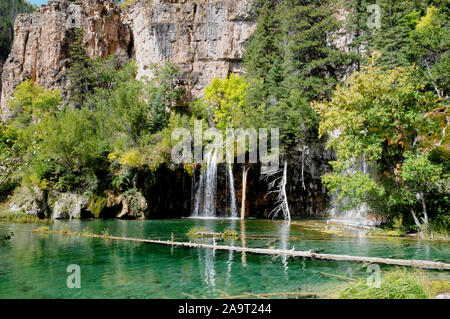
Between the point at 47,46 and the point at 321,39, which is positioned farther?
the point at 47,46

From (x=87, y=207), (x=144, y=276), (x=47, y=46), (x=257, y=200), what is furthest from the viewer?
(x=47, y=46)

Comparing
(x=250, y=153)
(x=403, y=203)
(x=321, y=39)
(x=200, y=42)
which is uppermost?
(x=200, y=42)

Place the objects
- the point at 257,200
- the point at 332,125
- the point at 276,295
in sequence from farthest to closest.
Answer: the point at 257,200, the point at 332,125, the point at 276,295

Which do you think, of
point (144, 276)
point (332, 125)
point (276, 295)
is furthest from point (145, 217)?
point (276, 295)

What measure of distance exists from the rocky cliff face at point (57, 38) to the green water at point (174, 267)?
44358mm

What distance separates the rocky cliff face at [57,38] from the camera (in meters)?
51.2

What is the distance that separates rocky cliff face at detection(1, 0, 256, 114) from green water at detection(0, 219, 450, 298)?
35316 millimetres

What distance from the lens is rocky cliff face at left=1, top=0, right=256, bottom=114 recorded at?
45.8 meters

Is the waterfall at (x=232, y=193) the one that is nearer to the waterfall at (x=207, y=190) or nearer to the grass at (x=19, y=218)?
the waterfall at (x=207, y=190)

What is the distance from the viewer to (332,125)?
52.8 feet

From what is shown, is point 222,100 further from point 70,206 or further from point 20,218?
point 20,218

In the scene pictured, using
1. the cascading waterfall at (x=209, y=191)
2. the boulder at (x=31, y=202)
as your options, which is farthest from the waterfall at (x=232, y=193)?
the boulder at (x=31, y=202)

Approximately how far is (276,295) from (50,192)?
2459 cm

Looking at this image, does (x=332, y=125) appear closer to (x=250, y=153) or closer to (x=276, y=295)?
(x=276, y=295)
